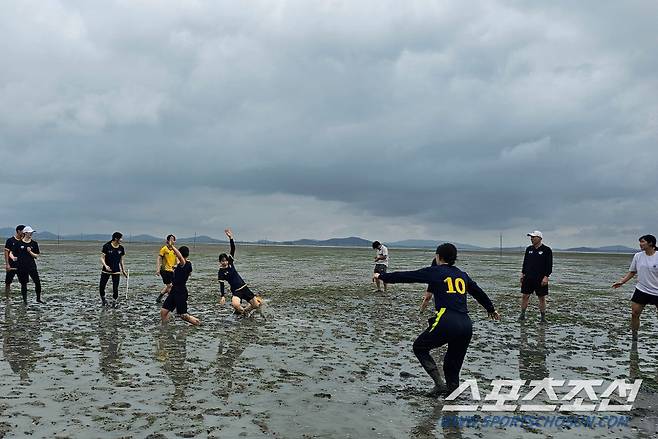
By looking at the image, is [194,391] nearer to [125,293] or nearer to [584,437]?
[584,437]

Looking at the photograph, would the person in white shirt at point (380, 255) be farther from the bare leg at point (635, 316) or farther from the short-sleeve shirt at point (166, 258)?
the bare leg at point (635, 316)

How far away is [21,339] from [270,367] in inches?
226

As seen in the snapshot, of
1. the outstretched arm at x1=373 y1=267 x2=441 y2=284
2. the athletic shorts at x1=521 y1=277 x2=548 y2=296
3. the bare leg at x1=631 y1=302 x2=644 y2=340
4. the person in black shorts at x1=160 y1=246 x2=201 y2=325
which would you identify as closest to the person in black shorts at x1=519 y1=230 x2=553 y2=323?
the athletic shorts at x1=521 y1=277 x2=548 y2=296

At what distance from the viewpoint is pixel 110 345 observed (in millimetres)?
10258

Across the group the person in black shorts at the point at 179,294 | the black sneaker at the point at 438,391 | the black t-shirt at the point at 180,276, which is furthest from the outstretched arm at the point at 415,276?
the black t-shirt at the point at 180,276

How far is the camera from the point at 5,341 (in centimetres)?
1039

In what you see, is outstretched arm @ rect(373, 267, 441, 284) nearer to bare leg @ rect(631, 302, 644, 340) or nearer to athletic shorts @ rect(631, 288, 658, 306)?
athletic shorts @ rect(631, 288, 658, 306)

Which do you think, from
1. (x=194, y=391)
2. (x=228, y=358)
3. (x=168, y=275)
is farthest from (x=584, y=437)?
(x=168, y=275)

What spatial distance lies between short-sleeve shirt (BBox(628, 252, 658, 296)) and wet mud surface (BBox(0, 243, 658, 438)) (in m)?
1.35

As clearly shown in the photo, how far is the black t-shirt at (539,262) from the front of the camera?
45.2 feet

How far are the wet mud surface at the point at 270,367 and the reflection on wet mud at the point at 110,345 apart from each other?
0.12 ft

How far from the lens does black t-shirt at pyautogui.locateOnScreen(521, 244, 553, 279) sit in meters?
13.8

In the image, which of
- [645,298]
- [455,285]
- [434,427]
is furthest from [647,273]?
[434,427]

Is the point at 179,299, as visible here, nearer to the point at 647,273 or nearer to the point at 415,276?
the point at 415,276
